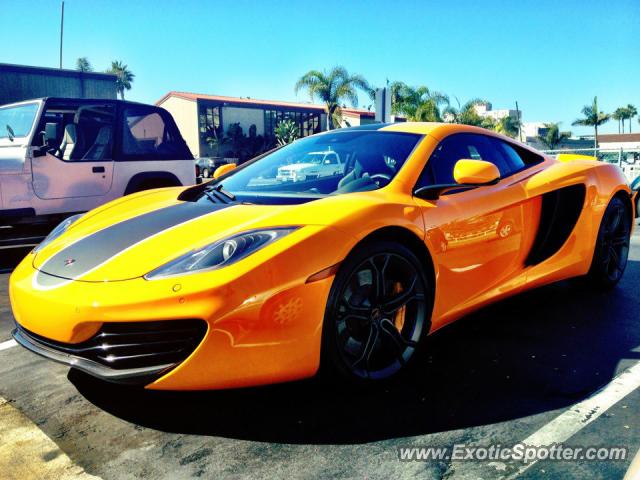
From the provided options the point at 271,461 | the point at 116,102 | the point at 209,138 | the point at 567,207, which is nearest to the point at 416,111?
the point at 209,138

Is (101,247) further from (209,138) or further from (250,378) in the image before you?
(209,138)

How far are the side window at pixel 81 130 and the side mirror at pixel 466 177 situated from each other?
4.80 metres

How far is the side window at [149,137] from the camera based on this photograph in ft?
22.1

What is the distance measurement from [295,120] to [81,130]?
130 ft

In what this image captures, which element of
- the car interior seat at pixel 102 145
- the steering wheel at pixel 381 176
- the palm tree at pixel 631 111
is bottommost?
the steering wheel at pixel 381 176

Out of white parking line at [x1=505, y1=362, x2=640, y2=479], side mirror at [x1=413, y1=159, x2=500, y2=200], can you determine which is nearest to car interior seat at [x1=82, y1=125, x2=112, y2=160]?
side mirror at [x1=413, y1=159, x2=500, y2=200]

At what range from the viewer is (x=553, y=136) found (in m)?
54.4

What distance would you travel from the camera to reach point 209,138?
4028 centimetres

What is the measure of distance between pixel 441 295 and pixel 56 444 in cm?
179

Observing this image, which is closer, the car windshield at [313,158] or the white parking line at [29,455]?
the white parking line at [29,455]

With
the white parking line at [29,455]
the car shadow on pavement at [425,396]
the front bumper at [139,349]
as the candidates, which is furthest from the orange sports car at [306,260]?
the white parking line at [29,455]

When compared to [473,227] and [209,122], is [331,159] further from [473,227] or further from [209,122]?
[209,122]

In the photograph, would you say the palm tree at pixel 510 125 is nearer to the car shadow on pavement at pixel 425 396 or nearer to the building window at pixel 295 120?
the building window at pixel 295 120

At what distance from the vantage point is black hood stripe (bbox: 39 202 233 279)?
243 cm
